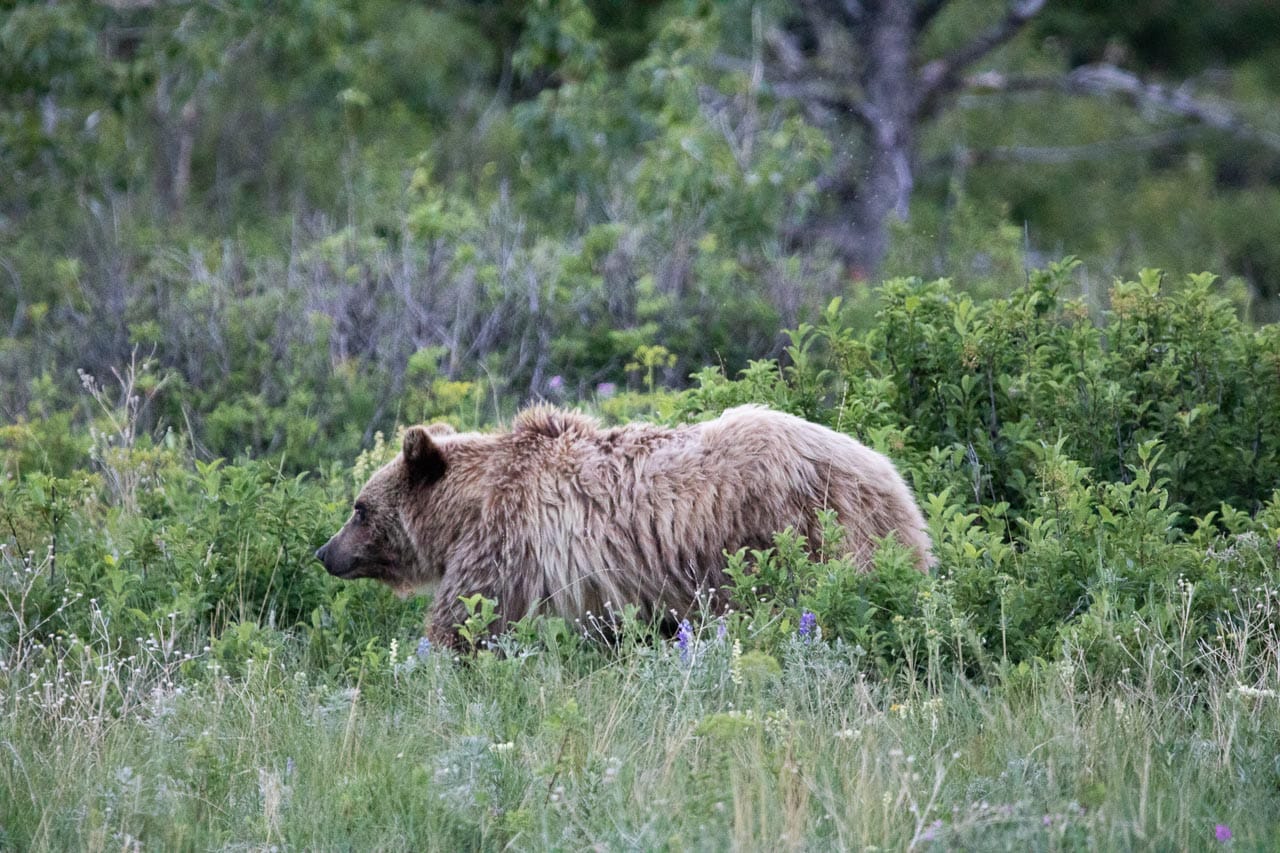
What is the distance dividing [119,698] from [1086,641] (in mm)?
3430

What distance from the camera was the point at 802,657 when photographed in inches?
200

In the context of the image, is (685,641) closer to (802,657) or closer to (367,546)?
(802,657)

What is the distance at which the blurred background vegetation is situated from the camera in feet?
31.4

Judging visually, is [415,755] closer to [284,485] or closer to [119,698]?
[119,698]

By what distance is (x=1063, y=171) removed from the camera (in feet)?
74.6

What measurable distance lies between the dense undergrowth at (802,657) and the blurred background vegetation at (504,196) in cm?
106

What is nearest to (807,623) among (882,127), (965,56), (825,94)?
(882,127)

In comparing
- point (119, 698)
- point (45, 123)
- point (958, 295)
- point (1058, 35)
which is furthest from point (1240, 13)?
point (119, 698)

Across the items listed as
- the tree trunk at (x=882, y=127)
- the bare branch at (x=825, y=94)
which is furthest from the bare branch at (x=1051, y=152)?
the bare branch at (x=825, y=94)

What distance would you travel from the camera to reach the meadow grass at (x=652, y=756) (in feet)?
13.5

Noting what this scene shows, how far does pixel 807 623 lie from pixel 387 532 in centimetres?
207

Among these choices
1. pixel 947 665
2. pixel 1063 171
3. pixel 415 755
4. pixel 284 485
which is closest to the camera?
pixel 415 755

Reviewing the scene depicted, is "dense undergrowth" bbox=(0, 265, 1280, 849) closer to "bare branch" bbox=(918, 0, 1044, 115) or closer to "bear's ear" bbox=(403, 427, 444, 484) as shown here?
"bear's ear" bbox=(403, 427, 444, 484)

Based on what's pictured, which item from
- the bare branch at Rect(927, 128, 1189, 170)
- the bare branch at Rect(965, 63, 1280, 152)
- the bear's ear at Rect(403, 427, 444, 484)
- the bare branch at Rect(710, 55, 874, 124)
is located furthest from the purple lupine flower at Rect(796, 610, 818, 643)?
the bare branch at Rect(965, 63, 1280, 152)
